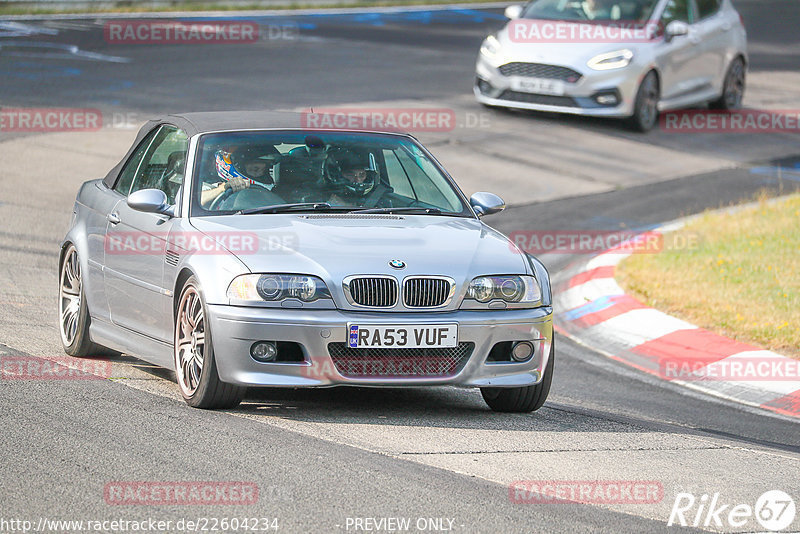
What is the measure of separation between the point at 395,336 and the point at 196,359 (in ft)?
3.45

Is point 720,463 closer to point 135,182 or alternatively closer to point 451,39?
point 135,182

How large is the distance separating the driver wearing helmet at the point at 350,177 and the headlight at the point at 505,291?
1.05 meters

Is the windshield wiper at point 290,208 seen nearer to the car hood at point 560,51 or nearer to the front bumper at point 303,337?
the front bumper at point 303,337

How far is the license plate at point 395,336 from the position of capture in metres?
6.44

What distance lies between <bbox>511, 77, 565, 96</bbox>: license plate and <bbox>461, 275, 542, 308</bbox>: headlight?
11151 mm

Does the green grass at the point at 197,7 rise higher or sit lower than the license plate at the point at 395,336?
lower

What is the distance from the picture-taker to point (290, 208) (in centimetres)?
724

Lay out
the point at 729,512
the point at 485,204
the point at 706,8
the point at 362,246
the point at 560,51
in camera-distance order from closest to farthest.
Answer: the point at 729,512 < the point at 362,246 < the point at 485,204 < the point at 560,51 < the point at 706,8

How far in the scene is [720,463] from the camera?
641 cm

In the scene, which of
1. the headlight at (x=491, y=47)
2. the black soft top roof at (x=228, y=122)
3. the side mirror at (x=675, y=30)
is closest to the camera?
the black soft top roof at (x=228, y=122)

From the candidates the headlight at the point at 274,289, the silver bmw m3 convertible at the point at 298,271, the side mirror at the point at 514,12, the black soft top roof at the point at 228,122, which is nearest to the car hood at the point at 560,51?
the side mirror at the point at 514,12

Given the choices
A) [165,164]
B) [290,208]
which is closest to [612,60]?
[165,164]

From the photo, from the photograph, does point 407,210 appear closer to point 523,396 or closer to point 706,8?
point 523,396

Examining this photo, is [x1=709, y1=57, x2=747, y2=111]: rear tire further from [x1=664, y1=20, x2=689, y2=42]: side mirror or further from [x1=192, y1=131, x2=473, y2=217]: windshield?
[x1=192, y1=131, x2=473, y2=217]: windshield
